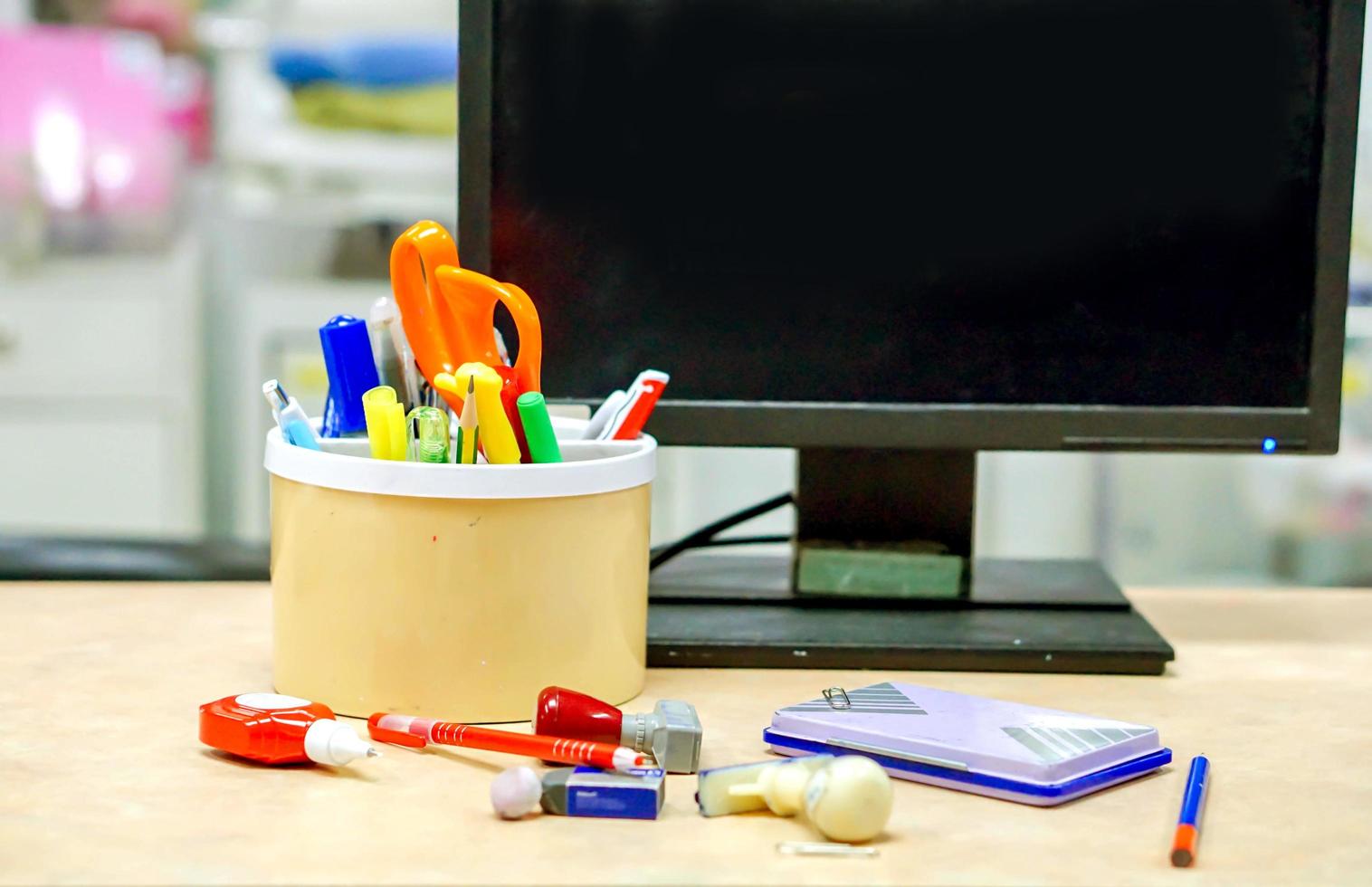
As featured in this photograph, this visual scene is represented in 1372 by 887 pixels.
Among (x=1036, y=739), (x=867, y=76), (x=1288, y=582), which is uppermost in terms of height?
(x=867, y=76)

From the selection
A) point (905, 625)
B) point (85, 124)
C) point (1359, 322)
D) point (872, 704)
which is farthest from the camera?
point (85, 124)

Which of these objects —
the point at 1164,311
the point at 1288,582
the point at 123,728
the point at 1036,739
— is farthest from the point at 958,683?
the point at 1288,582

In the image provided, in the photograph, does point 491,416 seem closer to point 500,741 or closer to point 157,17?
point 500,741

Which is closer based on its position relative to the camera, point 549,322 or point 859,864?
point 859,864

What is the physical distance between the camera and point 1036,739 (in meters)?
0.49

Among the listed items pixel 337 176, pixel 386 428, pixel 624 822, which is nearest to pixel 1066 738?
pixel 624 822

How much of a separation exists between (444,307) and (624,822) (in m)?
0.24

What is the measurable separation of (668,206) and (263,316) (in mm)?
843

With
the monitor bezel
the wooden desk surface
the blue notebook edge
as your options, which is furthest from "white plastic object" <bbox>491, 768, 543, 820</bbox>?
the monitor bezel

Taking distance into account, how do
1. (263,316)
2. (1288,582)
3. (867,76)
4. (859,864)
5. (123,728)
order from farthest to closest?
(263,316) < (1288,582) < (867,76) < (123,728) < (859,864)

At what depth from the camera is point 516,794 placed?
0.43 metres

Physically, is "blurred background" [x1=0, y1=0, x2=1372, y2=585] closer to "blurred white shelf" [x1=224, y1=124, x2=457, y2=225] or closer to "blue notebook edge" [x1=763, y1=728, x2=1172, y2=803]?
"blurred white shelf" [x1=224, y1=124, x2=457, y2=225]

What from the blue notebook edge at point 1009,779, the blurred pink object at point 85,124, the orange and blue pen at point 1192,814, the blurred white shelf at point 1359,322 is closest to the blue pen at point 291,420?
the blue notebook edge at point 1009,779

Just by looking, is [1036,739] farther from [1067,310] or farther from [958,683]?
[1067,310]
